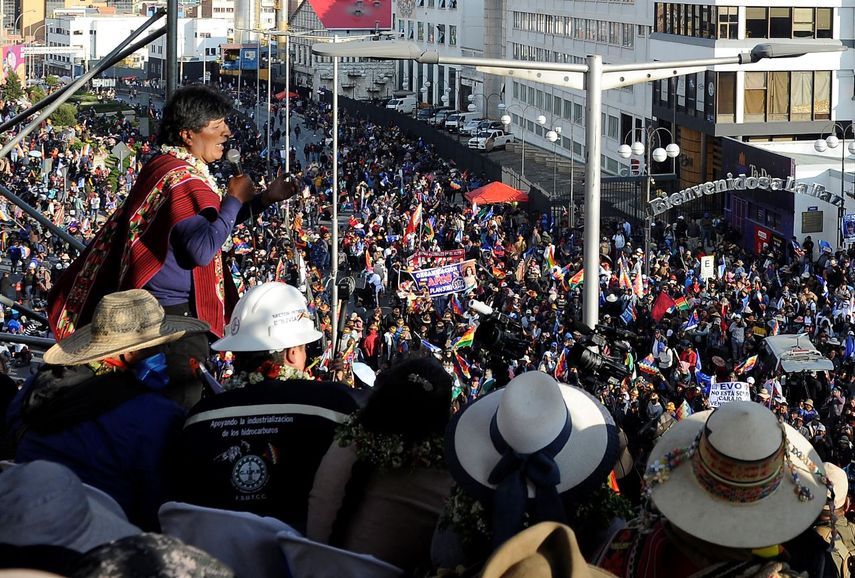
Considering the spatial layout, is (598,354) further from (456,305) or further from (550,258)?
(550,258)

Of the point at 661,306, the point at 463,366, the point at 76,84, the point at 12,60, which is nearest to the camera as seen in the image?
the point at 76,84

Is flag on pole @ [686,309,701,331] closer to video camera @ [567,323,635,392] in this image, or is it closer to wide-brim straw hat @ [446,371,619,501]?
video camera @ [567,323,635,392]

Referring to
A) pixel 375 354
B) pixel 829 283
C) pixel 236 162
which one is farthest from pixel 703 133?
pixel 236 162

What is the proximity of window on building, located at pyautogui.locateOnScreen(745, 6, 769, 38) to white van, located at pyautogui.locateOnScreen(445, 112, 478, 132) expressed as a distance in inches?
1137

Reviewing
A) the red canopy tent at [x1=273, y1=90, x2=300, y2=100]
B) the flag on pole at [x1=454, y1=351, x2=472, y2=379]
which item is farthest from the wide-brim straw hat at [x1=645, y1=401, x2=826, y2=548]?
the red canopy tent at [x1=273, y1=90, x2=300, y2=100]

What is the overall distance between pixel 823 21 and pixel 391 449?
47.4m

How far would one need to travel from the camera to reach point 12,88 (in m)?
78.6

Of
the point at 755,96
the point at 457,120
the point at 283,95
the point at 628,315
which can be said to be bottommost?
the point at 628,315

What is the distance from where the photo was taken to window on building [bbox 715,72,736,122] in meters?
48.8

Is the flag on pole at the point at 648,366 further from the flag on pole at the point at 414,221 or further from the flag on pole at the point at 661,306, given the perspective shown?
the flag on pole at the point at 414,221

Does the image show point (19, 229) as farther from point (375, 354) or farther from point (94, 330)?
point (94, 330)

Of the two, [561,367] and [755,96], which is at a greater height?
[755,96]

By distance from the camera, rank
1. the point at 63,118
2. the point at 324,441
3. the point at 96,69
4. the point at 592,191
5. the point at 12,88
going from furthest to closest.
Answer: the point at 12,88, the point at 63,118, the point at 592,191, the point at 96,69, the point at 324,441

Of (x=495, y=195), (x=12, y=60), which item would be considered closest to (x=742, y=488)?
(x=495, y=195)
